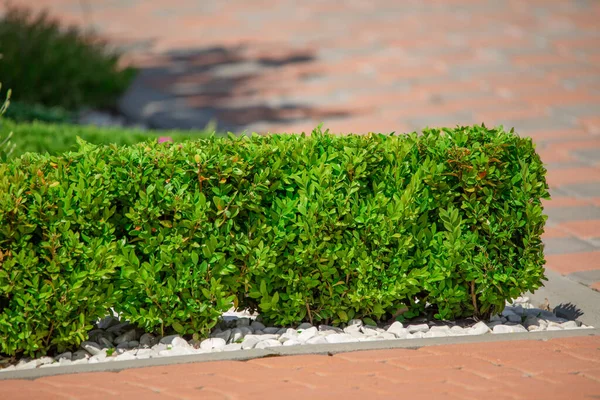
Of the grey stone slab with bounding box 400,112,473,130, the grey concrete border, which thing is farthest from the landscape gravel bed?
the grey stone slab with bounding box 400,112,473,130

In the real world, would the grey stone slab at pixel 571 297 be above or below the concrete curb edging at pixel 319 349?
above

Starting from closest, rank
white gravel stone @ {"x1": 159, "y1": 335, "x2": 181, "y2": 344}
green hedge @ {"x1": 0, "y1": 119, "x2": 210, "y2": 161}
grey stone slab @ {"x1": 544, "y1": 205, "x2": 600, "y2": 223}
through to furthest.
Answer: white gravel stone @ {"x1": 159, "y1": 335, "x2": 181, "y2": 344} < grey stone slab @ {"x1": 544, "y1": 205, "x2": 600, "y2": 223} < green hedge @ {"x1": 0, "y1": 119, "x2": 210, "y2": 161}

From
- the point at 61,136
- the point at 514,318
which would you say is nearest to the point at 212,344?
the point at 514,318

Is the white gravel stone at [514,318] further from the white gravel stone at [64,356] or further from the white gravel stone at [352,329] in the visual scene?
the white gravel stone at [64,356]

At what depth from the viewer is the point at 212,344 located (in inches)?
167

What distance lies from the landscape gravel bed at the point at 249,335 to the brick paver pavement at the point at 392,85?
29cm

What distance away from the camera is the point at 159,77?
39.0ft

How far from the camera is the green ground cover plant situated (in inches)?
384

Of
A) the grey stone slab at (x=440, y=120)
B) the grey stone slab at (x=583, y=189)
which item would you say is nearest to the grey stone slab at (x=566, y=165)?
the grey stone slab at (x=583, y=189)

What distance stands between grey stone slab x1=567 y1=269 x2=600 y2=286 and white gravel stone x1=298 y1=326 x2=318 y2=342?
1748 mm

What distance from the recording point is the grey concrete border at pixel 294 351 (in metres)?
3.89

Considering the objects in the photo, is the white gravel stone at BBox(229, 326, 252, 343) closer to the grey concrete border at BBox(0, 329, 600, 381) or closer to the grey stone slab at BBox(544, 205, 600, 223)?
the grey concrete border at BBox(0, 329, 600, 381)

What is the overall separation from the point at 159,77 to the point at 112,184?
26.2ft

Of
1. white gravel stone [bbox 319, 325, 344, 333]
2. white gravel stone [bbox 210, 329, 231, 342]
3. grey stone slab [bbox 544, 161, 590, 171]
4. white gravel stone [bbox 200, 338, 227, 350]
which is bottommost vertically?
white gravel stone [bbox 200, 338, 227, 350]
